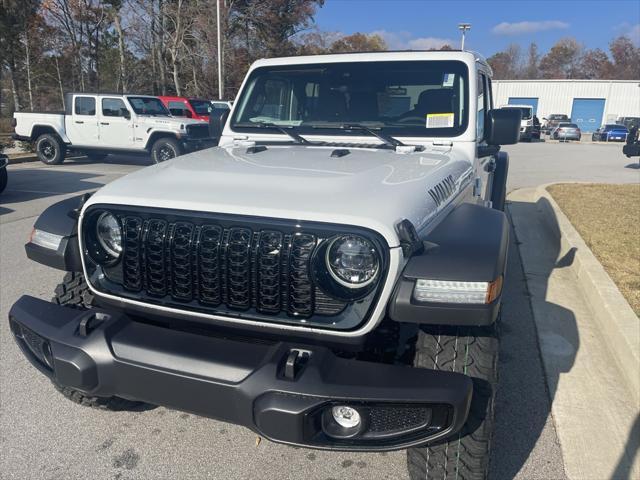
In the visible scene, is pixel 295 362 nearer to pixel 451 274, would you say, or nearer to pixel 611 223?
pixel 451 274

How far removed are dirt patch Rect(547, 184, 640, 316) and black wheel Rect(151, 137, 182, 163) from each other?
8714 mm

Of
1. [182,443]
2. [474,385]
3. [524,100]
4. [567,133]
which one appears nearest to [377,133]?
[474,385]

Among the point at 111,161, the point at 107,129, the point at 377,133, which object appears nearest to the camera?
the point at 377,133

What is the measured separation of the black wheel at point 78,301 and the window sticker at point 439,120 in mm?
2247

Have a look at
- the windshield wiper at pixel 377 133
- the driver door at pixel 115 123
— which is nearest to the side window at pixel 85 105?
the driver door at pixel 115 123

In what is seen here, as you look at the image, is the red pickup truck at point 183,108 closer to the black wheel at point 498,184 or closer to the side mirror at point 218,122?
the black wheel at point 498,184

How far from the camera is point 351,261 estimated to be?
2.01 m

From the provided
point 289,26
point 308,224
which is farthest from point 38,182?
point 289,26

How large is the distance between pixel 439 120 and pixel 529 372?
174 cm

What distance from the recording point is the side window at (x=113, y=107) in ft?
44.7

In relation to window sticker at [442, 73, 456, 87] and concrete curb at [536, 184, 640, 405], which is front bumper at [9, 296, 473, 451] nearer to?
concrete curb at [536, 184, 640, 405]

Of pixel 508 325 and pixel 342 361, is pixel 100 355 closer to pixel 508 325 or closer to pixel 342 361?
pixel 342 361

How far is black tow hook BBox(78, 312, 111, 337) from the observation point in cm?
219

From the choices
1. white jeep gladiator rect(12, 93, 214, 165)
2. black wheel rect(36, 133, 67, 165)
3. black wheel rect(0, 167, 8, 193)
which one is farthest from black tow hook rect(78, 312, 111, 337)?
black wheel rect(36, 133, 67, 165)
